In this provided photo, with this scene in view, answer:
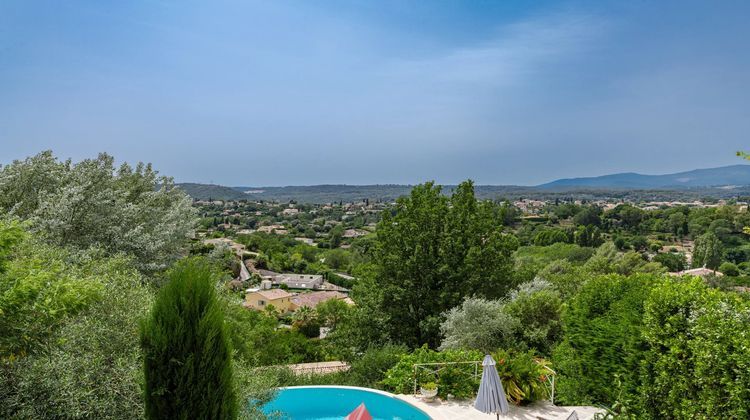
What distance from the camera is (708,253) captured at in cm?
4597

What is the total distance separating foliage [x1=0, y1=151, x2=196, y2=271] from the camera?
362 inches

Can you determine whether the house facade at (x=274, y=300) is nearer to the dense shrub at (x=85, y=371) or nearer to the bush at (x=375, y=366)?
the bush at (x=375, y=366)

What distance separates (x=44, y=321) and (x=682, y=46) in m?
22.3

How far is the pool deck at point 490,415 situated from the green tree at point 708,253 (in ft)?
165

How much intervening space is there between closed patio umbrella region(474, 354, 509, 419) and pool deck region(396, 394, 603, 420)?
1550mm

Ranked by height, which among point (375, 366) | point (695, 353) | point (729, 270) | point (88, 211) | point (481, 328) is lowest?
point (729, 270)

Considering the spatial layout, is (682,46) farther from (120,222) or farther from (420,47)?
(120,222)

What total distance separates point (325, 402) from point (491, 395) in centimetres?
476

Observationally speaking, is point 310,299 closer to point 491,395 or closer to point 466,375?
point 466,375

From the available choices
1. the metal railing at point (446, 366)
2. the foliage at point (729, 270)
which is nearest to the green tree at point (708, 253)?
the foliage at point (729, 270)

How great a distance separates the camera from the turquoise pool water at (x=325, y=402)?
9.04m

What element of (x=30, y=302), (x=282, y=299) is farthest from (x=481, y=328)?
(x=282, y=299)

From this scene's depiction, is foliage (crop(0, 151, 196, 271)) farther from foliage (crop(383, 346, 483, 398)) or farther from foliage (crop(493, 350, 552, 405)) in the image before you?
foliage (crop(493, 350, 552, 405))

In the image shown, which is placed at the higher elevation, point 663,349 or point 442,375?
point 663,349
